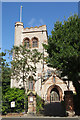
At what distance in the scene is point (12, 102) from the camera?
14047 mm

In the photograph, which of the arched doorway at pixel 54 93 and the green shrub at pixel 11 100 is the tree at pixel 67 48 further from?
the arched doorway at pixel 54 93

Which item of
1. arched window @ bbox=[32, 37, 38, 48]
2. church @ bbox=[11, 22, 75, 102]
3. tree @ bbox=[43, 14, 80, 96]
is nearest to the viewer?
tree @ bbox=[43, 14, 80, 96]

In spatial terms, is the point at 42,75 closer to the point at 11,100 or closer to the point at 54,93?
the point at 54,93

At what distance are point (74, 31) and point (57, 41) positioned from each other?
2008 millimetres

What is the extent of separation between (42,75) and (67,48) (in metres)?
12.3

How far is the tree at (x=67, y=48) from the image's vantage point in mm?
10984

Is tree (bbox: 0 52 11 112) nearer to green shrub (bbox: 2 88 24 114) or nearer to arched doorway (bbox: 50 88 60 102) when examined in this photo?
green shrub (bbox: 2 88 24 114)

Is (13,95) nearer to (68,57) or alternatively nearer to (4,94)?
(4,94)

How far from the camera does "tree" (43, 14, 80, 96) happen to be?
10984mm

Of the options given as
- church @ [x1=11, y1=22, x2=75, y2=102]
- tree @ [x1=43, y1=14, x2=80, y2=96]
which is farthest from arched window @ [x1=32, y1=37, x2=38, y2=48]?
tree @ [x1=43, y1=14, x2=80, y2=96]

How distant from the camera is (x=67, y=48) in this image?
11.2 m

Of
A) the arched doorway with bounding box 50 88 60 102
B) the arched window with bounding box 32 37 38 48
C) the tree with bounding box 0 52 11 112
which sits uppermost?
the arched window with bounding box 32 37 38 48

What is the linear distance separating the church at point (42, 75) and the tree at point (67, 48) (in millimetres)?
8925

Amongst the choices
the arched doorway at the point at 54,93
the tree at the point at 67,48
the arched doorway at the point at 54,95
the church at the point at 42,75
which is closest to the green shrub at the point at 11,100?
the church at the point at 42,75
